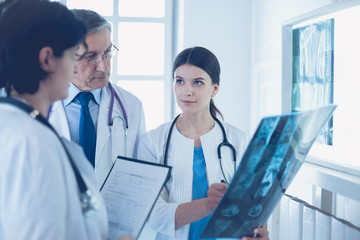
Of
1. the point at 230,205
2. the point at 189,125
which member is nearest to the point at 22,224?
the point at 230,205

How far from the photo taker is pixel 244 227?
3.15ft

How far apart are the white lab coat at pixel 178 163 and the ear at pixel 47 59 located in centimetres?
65

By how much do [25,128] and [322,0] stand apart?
1.36 m

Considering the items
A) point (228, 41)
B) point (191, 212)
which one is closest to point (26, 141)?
point (191, 212)

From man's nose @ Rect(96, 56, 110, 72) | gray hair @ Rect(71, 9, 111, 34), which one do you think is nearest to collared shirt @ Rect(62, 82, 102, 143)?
man's nose @ Rect(96, 56, 110, 72)

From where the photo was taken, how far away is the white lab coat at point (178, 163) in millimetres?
1198

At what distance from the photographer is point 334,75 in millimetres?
1271

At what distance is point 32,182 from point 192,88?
31.9 inches

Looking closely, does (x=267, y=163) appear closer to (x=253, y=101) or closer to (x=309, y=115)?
(x=309, y=115)

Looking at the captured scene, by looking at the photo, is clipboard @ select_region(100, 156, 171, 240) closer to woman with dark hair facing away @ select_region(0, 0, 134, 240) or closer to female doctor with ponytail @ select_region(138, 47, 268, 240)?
woman with dark hair facing away @ select_region(0, 0, 134, 240)

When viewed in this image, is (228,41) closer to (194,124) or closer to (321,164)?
(194,124)

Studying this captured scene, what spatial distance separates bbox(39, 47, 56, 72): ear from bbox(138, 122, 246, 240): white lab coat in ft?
2.15

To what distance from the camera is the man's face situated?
4.28 ft

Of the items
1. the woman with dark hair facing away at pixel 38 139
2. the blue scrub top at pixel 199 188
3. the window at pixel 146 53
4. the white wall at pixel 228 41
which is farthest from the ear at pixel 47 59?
the window at pixel 146 53
